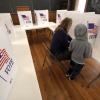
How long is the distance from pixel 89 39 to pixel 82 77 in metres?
0.79

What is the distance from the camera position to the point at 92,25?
1.43 meters

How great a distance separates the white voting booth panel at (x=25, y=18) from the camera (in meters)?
2.47

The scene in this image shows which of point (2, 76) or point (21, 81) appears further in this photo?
point (21, 81)

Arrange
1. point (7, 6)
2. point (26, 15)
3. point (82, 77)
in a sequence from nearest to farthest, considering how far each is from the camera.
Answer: point (82, 77)
point (26, 15)
point (7, 6)

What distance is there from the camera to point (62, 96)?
1.54 meters

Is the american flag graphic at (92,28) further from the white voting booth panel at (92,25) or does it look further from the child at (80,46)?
the child at (80,46)

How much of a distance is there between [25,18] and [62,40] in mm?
1433

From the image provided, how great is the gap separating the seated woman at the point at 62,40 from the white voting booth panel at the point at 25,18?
48.0 inches

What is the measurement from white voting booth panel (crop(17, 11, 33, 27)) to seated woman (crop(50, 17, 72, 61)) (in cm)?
122

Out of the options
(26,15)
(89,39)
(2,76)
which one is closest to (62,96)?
(89,39)

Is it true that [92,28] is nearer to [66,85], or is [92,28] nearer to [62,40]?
[62,40]

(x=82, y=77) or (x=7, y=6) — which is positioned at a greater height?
(x=7, y=6)

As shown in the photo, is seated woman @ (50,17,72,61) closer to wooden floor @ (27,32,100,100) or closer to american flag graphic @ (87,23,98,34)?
american flag graphic @ (87,23,98,34)

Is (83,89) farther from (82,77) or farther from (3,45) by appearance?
(3,45)
